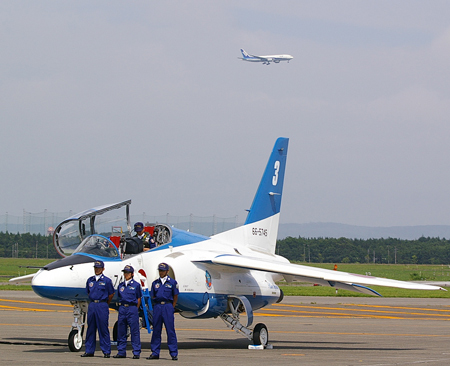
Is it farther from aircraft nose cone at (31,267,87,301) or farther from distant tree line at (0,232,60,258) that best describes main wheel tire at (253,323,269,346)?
distant tree line at (0,232,60,258)

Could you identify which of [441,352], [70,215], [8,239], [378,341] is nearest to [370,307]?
[378,341]

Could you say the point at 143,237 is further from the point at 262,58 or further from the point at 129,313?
the point at 262,58

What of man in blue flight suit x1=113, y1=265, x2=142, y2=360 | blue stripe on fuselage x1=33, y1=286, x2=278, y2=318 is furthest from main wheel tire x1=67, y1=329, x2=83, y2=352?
man in blue flight suit x1=113, y1=265, x2=142, y2=360

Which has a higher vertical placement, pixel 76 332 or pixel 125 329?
pixel 125 329

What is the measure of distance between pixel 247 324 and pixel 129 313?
4.10 metres

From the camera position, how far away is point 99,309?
14414 mm

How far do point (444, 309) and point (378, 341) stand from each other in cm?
1644

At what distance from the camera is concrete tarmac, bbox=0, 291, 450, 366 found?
1424cm

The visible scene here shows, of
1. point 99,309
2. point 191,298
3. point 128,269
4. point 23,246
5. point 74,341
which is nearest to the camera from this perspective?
point 99,309

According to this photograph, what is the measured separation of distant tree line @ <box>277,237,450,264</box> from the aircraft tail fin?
393ft

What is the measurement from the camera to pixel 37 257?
111m

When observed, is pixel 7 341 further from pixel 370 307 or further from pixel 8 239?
pixel 8 239

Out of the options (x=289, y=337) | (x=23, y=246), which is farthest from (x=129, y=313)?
(x=23, y=246)

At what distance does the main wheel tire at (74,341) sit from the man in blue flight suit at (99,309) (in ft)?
2.57
